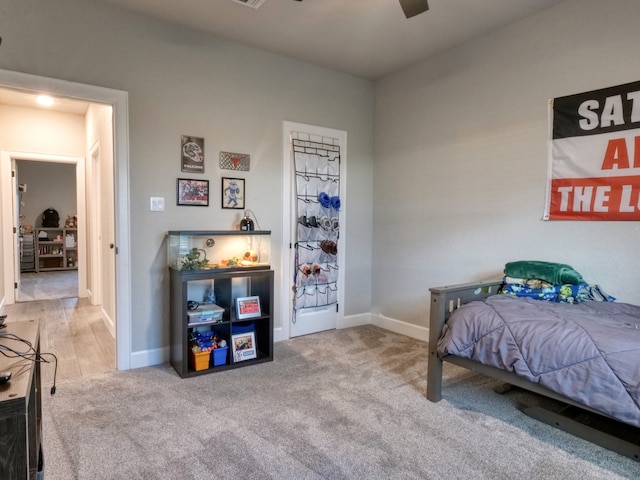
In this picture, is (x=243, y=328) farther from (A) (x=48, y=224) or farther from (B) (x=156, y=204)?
(A) (x=48, y=224)

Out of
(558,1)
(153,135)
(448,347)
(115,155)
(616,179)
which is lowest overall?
(448,347)

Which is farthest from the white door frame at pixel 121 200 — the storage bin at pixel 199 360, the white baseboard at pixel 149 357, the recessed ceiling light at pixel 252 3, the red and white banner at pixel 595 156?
the red and white banner at pixel 595 156

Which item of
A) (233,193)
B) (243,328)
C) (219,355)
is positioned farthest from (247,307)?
(233,193)

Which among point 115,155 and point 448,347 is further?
point 115,155

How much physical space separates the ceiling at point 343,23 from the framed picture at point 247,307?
2.17 meters

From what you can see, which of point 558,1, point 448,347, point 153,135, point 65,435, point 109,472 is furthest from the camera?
point 153,135

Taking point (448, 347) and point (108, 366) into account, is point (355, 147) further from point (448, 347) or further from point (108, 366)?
point (108, 366)

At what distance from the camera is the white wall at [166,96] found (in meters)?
2.60

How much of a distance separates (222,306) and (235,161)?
4.17 feet

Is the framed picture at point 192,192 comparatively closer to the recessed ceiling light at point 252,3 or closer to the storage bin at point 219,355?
the storage bin at point 219,355

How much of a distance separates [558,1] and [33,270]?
9.78m

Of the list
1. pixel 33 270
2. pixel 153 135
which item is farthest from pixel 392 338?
pixel 33 270

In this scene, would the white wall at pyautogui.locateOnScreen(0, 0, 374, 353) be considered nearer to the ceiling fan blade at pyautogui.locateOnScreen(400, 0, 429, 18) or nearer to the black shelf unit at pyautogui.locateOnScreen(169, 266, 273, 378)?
the black shelf unit at pyautogui.locateOnScreen(169, 266, 273, 378)

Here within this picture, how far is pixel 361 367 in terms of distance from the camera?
9.84 feet
